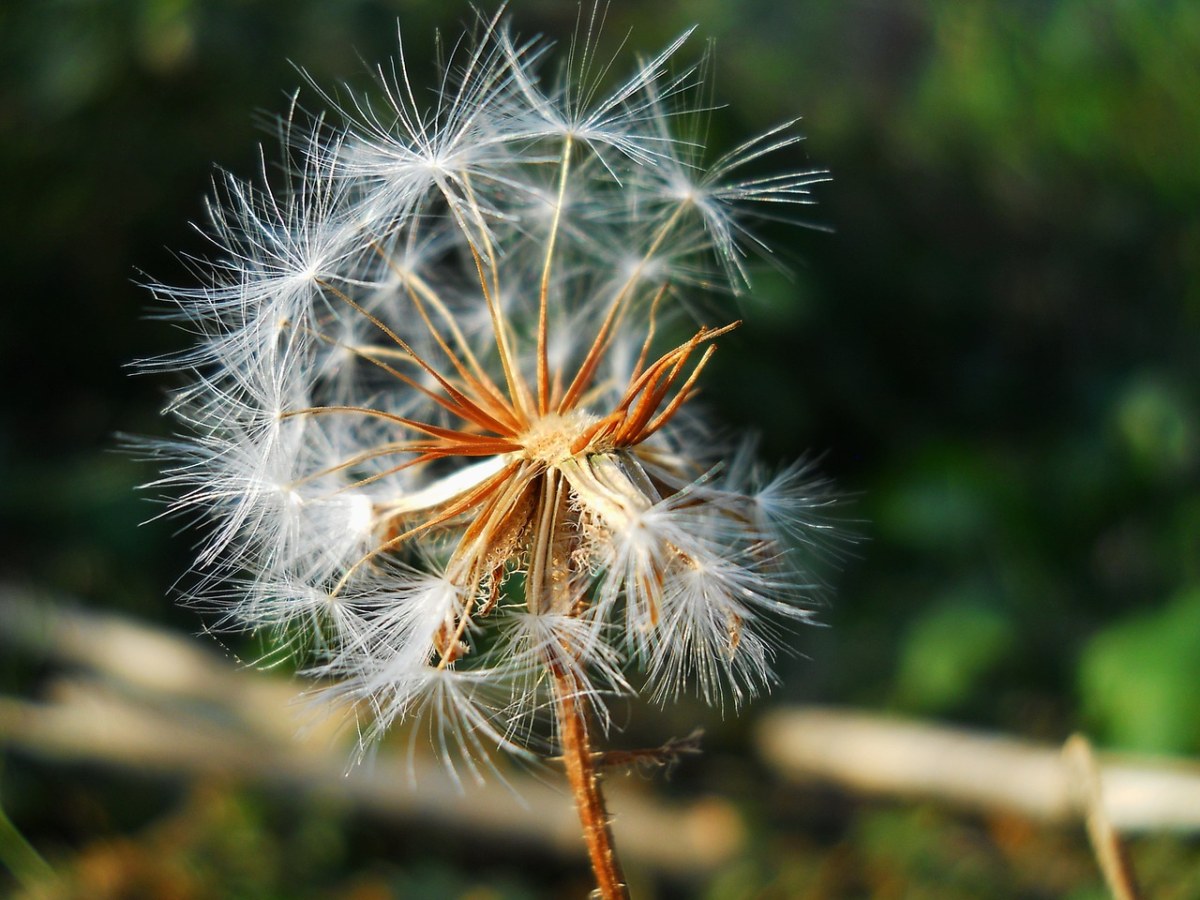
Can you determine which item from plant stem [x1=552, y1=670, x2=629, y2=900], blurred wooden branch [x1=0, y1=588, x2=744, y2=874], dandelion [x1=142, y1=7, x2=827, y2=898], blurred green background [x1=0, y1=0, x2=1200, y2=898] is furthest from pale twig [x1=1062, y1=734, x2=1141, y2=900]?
blurred wooden branch [x1=0, y1=588, x2=744, y2=874]

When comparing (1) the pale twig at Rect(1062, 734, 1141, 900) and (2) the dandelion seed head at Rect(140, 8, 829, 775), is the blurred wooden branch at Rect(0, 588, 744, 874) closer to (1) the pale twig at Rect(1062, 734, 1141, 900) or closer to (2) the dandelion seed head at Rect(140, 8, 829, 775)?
Result: (2) the dandelion seed head at Rect(140, 8, 829, 775)

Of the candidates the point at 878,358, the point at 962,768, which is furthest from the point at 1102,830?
the point at 878,358

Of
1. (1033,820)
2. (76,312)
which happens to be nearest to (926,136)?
(1033,820)

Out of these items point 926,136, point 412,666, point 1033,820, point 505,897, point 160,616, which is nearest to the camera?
point 412,666

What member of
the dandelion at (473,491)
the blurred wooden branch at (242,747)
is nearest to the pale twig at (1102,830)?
the dandelion at (473,491)

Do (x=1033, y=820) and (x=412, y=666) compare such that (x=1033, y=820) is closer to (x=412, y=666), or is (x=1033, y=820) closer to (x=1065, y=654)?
(x=1065, y=654)
